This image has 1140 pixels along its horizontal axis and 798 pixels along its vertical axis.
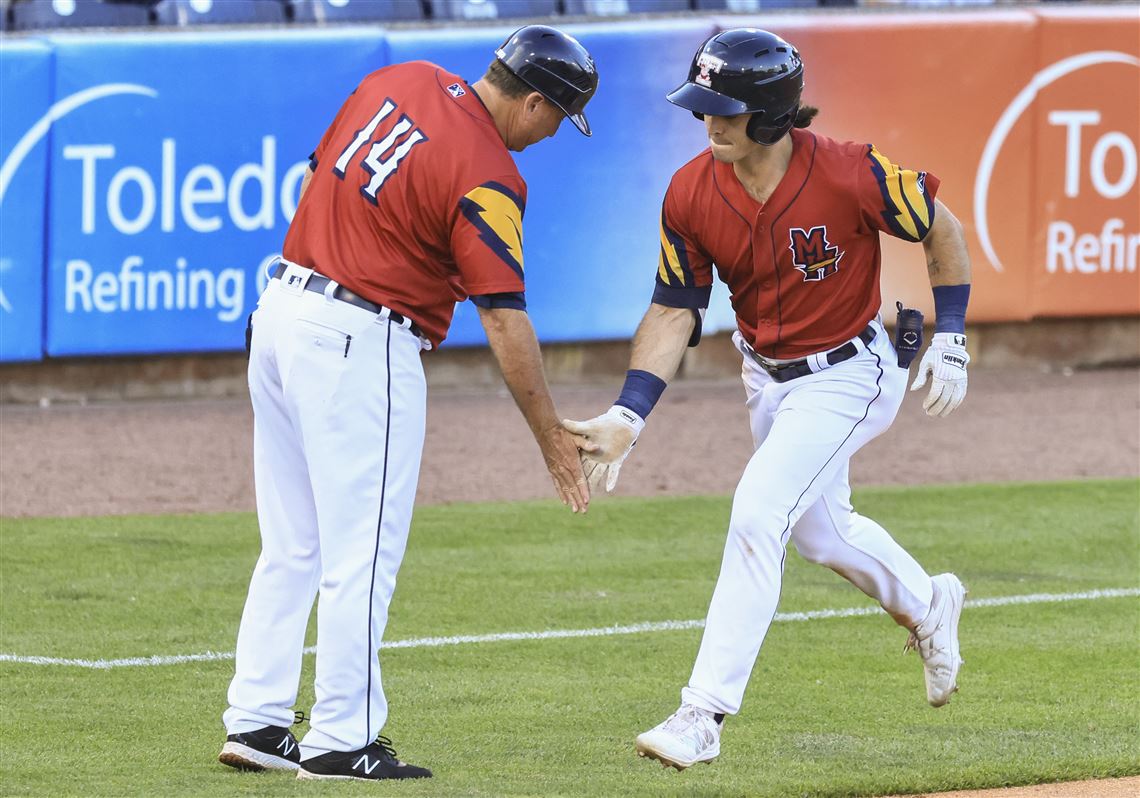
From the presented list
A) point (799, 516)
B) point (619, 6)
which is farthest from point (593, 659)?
point (619, 6)

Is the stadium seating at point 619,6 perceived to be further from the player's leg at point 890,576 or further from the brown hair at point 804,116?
the player's leg at point 890,576

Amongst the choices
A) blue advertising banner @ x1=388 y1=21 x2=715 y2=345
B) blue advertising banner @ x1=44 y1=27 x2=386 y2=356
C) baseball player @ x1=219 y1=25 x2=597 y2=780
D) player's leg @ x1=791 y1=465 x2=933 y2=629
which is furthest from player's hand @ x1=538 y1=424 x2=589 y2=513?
blue advertising banner @ x1=388 y1=21 x2=715 y2=345

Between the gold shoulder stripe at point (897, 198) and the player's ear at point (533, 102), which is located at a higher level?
the player's ear at point (533, 102)

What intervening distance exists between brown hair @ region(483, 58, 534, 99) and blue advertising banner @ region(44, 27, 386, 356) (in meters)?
6.45

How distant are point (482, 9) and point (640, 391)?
737 cm

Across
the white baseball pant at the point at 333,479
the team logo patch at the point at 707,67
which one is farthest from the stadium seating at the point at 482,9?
the white baseball pant at the point at 333,479

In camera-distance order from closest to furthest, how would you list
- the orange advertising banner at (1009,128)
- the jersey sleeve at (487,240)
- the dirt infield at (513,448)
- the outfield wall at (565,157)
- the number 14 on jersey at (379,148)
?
the jersey sleeve at (487,240)
the number 14 on jersey at (379,148)
the dirt infield at (513,448)
the outfield wall at (565,157)
the orange advertising banner at (1009,128)

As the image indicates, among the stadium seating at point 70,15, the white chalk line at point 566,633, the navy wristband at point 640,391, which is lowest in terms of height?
the white chalk line at point 566,633

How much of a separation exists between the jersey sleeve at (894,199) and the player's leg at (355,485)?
1300 mm

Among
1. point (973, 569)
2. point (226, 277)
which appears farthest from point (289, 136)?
point (973, 569)

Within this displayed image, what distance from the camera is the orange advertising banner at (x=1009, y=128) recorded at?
12.0 metres

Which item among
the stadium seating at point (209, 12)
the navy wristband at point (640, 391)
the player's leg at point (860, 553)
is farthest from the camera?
the stadium seating at point (209, 12)

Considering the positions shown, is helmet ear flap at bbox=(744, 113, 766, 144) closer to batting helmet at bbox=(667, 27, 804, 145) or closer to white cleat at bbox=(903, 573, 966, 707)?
batting helmet at bbox=(667, 27, 804, 145)

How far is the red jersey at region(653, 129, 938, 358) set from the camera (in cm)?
486
